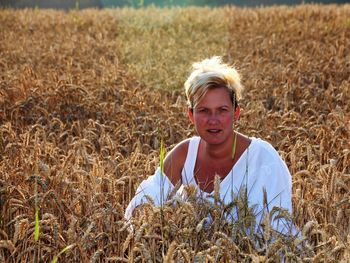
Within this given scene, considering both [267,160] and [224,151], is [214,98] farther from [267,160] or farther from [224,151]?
[267,160]

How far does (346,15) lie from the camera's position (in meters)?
16.4

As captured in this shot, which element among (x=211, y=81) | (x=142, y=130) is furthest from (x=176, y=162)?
(x=142, y=130)

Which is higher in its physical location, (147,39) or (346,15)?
(346,15)

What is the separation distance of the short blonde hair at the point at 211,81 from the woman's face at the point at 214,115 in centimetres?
3

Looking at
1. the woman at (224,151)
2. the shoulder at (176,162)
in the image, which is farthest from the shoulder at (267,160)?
the shoulder at (176,162)

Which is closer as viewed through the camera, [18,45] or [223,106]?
[223,106]

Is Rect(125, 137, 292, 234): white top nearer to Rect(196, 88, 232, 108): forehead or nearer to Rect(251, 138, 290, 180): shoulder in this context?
Rect(251, 138, 290, 180): shoulder

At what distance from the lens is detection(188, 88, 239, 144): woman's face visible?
139 inches

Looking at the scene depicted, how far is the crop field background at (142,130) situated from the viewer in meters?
2.75

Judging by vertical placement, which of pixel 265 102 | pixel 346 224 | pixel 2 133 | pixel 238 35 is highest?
pixel 238 35

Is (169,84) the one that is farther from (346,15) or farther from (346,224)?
(346,15)

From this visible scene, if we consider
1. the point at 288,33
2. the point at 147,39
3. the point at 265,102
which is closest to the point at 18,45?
the point at 147,39

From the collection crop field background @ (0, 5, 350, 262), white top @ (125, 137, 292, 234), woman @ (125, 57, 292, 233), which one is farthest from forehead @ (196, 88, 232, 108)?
crop field background @ (0, 5, 350, 262)

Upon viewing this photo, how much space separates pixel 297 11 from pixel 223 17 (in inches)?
83.0
